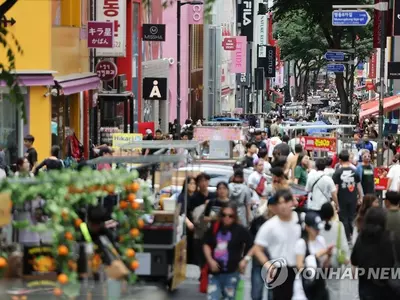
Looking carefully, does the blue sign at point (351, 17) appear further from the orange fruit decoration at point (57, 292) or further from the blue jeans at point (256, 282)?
the orange fruit decoration at point (57, 292)

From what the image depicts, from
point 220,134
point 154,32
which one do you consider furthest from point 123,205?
point 154,32

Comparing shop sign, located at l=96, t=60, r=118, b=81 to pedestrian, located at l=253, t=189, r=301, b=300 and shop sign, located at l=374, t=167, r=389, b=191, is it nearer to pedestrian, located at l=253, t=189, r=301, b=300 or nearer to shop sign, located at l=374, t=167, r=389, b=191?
shop sign, located at l=374, t=167, r=389, b=191

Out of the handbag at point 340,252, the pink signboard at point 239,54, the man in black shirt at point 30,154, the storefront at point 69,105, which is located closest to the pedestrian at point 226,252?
the handbag at point 340,252

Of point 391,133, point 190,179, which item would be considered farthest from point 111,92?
point 190,179

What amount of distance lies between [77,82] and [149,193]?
18.4 meters

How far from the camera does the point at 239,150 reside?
30109 mm

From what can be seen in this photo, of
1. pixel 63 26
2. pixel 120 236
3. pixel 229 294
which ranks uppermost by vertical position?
pixel 63 26

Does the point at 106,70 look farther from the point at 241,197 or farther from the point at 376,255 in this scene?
the point at 376,255

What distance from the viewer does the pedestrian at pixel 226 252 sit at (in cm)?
1229

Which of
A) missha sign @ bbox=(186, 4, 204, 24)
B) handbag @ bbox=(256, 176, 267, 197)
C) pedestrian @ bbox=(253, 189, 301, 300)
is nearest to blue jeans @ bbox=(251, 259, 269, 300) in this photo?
pedestrian @ bbox=(253, 189, 301, 300)

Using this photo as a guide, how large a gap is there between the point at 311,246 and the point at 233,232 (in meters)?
1.14

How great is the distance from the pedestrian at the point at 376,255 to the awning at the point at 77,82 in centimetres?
1747

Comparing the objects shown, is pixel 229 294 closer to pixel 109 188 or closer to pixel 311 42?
pixel 109 188

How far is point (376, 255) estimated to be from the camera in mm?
11141
